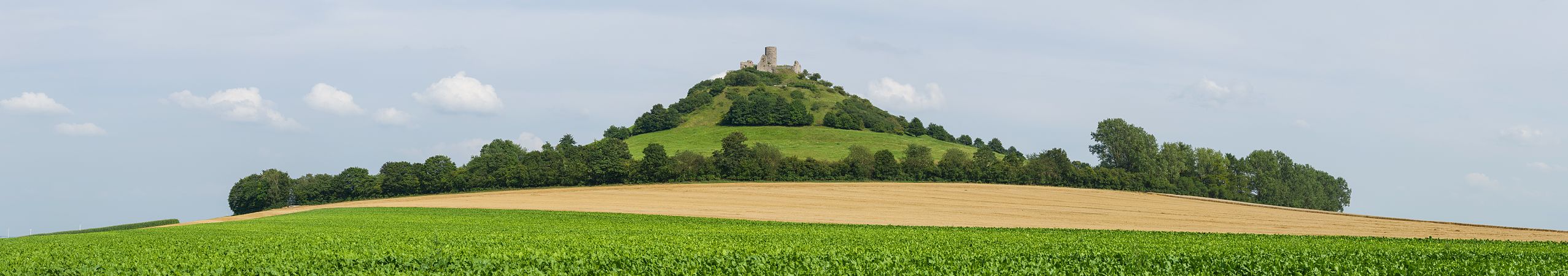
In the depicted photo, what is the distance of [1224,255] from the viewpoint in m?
26.8

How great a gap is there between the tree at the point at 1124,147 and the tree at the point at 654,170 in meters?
70.1

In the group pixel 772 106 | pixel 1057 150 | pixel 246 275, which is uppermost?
pixel 772 106

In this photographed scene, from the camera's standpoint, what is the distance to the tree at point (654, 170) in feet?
361

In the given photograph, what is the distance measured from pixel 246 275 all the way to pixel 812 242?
17.7m

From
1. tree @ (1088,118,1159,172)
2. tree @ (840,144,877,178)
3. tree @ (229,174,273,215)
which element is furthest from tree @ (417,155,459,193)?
tree @ (1088,118,1159,172)

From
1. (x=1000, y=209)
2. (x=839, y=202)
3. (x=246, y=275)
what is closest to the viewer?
(x=246, y=275)

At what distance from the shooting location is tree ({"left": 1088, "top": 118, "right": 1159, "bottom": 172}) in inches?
5477

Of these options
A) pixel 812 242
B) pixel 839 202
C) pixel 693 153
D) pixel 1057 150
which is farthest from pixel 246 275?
pixel 1057 150

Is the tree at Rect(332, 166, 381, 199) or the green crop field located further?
the tree at Rect(332, 166, 381, 199)

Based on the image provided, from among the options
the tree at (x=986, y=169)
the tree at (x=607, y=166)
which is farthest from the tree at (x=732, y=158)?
the tree at (x=986, y=169)

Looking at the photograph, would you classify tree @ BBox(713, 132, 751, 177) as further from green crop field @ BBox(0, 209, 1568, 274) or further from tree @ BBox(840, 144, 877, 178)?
green crop field @ BBox(0, 209, 1568, 274)

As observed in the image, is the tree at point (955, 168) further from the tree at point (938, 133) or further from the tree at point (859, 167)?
the tree at point (938, 133)

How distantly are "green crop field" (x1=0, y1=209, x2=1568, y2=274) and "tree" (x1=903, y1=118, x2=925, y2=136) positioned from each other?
146 meters

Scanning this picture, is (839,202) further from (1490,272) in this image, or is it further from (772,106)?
(772,106)
